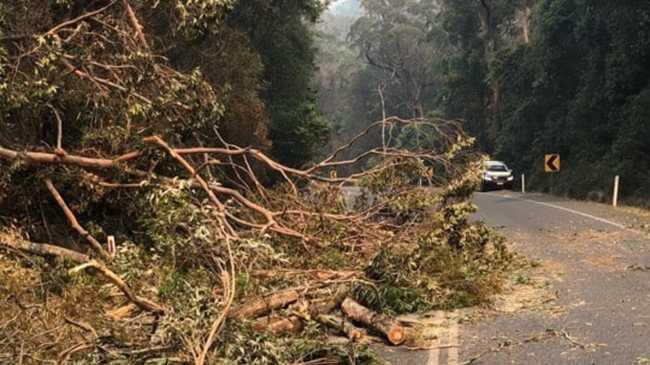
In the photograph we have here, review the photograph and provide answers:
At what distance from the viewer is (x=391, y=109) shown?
239 ft

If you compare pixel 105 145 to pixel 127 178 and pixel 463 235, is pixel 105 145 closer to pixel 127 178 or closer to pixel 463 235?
pixel 127 178

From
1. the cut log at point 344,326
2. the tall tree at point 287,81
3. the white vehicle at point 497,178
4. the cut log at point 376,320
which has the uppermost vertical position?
the tall tree at point 287,81

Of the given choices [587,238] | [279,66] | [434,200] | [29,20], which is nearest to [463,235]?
[434,200]

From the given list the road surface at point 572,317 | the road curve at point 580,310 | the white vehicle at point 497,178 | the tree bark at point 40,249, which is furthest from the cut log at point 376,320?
the white vehicle at point 497,178

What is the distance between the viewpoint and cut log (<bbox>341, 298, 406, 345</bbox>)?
7388 millimetres

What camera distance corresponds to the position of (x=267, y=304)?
770cm

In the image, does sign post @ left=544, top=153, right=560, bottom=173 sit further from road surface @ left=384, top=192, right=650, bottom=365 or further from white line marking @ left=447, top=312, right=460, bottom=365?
white line marking @ left=447, top=312, right=460, bottom=365

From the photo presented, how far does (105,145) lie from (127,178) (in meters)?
0.63

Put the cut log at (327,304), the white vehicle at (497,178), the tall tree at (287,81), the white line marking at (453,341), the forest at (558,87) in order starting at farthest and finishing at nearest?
the white vehicle at (497,178)
the forest at (558,87)
the tall tree at (287,81)
the cut log at (327,304)
the white line marking at (453,341)

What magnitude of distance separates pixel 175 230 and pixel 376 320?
2401 millimetres

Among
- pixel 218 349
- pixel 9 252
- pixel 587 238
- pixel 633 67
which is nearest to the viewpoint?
pixel 218 349

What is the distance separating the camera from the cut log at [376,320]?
7.39 meters

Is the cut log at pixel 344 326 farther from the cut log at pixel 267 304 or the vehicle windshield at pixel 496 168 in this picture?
the vehicle windshield at pixel 496 168

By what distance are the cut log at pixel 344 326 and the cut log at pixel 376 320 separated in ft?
0.40
